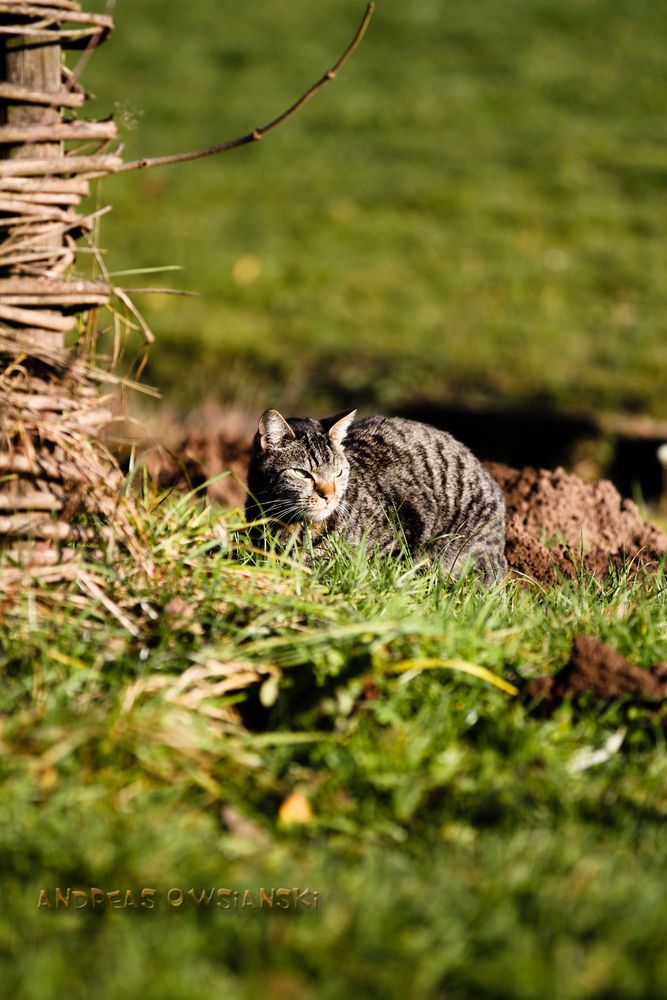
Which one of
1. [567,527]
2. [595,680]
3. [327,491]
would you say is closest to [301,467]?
[327,491]

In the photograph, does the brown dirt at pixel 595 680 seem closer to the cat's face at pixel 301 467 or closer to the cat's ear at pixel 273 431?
the cat's face at pixel 301 467

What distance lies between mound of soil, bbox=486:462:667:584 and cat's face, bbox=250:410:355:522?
82 cm

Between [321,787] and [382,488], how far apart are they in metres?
2.00

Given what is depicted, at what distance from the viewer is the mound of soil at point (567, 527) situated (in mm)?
4121

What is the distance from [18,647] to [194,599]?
52cm

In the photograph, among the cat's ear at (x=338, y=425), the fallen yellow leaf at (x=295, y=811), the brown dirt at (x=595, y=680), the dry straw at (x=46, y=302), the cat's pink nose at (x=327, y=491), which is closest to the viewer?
the fallen yellow leaf at (x=295, y=811)

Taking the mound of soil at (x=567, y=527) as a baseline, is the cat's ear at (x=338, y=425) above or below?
above

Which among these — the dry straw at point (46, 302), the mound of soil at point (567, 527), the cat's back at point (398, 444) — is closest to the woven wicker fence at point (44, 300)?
the dry straw at point (46, 302)

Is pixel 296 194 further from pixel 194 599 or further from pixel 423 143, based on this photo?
pixel 194 599

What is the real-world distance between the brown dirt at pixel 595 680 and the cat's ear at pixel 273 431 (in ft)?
5.54

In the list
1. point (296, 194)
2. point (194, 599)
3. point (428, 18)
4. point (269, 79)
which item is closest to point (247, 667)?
point (194, 599)

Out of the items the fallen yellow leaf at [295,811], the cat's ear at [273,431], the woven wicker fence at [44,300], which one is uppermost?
the woven wicker fence at [44,300]

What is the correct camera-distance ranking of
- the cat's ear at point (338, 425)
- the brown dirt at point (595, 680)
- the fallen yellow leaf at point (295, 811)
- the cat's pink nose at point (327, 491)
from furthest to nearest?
the cat's ear at point (338, 425), the cat's pink nose at point (327, 491), the brown dirt at point (595, 680), the fallen yellow leaf at point (295, 811)

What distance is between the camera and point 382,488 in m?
4.34
